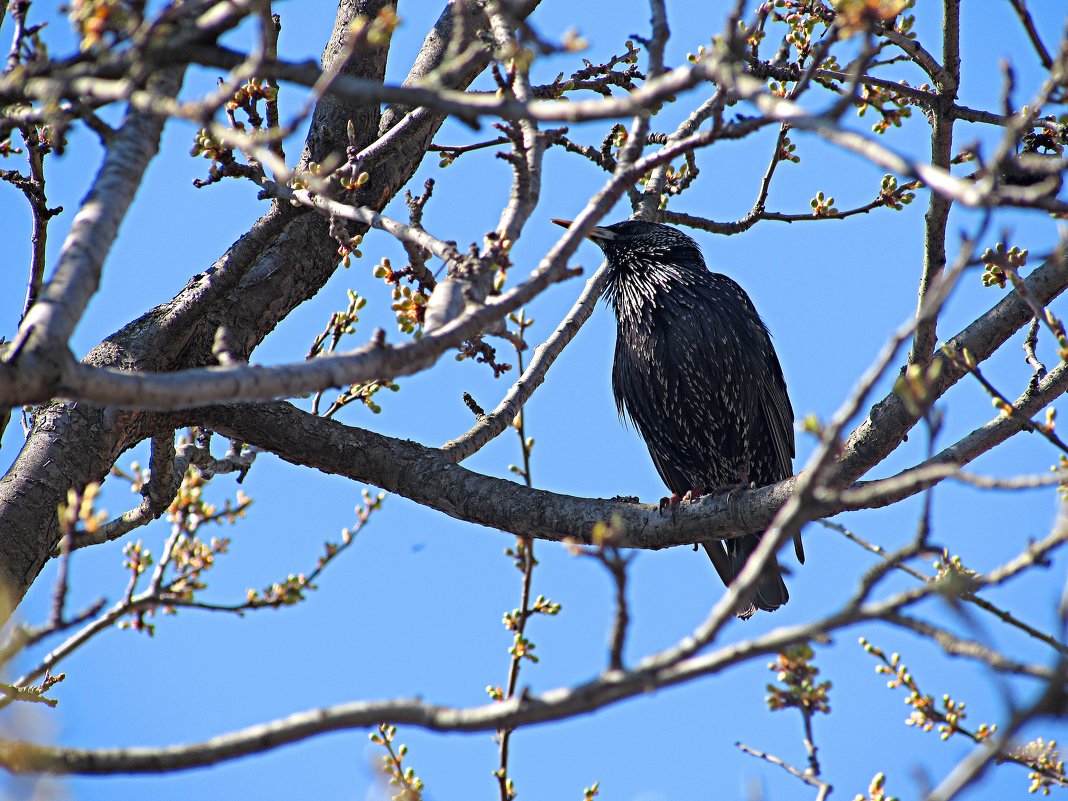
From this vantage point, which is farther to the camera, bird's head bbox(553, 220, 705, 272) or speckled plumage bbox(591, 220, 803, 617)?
bird's head bbox(553, 220, 705, 272)

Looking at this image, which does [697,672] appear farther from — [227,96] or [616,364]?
[616,364]

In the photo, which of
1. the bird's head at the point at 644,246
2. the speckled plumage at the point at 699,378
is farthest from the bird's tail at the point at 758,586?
the bird's head at the point at 644,246

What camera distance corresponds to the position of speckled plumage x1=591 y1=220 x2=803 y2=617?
16.6ft

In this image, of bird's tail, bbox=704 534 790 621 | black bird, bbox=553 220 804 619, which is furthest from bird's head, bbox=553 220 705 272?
bird's tail, bbox=704 534 790 621

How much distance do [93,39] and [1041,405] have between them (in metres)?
2.91

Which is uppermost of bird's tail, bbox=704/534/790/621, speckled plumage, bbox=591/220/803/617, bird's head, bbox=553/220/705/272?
bird's head, bbox=553/220/705/272

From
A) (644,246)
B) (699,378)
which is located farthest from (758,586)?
(644,246)

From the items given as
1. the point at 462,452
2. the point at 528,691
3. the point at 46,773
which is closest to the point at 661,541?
the point at 462,452

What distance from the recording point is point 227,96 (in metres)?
1.83

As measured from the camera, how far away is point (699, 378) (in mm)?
5027

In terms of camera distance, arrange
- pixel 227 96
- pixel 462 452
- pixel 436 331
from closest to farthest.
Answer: pixel 227 96, pixel 436 331, pixel 462 452

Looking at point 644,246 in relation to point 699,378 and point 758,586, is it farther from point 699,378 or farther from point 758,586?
point 758,586

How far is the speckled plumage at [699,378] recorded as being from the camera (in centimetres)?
505

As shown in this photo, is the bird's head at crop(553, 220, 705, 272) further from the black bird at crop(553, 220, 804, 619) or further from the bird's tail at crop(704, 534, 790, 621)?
the bird's tail at crop(704, 534, 790, 621)
